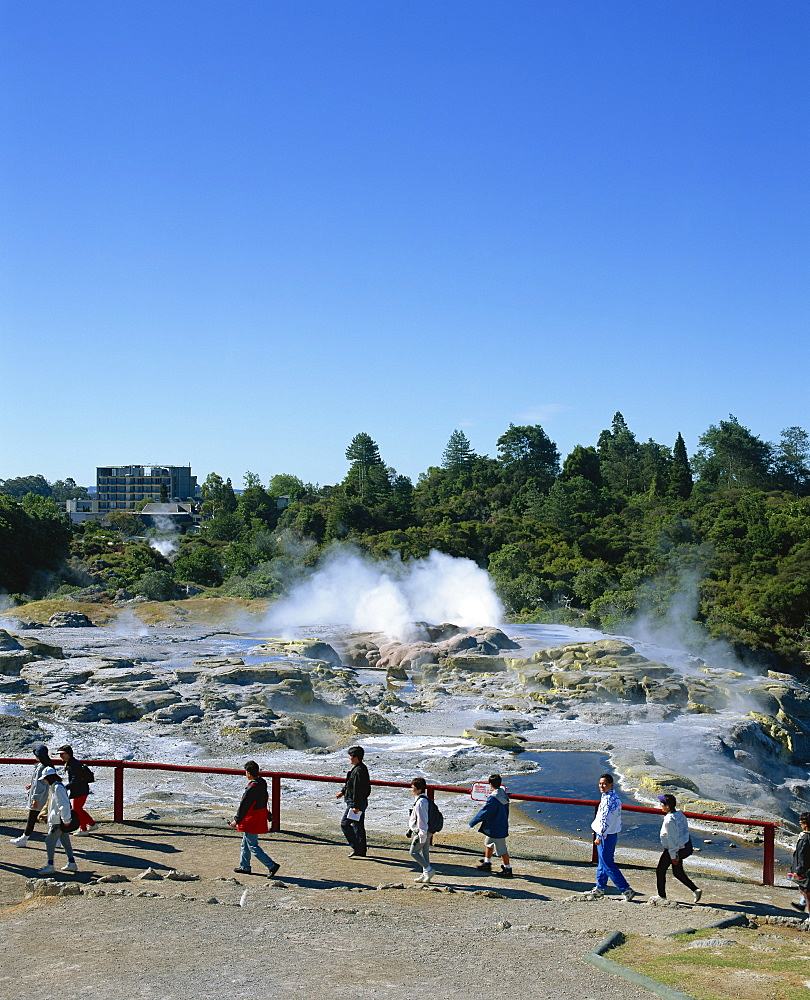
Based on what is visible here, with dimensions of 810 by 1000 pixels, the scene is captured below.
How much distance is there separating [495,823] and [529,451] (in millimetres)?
98286

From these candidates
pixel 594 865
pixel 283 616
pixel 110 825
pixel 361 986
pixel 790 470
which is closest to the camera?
pixel 361 986

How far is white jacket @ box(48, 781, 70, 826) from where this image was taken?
1020cm

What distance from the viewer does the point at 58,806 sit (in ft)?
33.5

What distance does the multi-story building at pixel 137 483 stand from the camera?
17050 cm

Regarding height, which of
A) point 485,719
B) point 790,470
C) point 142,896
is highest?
point 790,470

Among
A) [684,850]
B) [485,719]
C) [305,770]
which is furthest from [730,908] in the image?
[485,719]

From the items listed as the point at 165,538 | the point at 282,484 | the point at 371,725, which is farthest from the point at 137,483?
the point at 371,725

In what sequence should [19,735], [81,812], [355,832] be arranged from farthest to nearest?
[19,735], [81,812], [355,832]

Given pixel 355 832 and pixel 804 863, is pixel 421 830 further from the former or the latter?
pixel 804 863

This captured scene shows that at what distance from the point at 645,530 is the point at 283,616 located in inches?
1156

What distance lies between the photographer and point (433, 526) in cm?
8406

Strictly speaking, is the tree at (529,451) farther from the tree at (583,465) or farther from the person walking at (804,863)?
the person walking at (804,863)

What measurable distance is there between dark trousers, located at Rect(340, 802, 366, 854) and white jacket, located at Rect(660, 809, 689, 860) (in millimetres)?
3380

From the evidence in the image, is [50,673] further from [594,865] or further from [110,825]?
[594,865]
